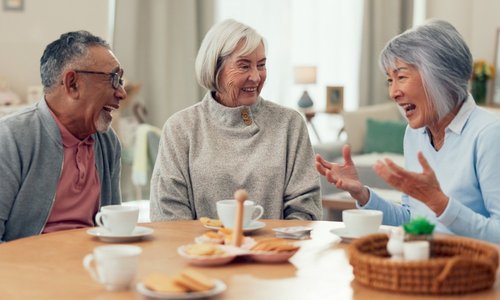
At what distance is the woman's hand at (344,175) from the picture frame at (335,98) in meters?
5.40

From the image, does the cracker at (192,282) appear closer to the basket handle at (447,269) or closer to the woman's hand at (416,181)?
the basket handle at (447,269)

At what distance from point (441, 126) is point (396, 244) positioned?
0.87 metres

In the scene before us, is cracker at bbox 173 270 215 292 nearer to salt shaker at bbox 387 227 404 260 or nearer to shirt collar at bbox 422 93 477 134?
salt shaker at bbox 387 227 404 260

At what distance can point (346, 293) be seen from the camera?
1650mm

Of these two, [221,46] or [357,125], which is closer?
[221,46]

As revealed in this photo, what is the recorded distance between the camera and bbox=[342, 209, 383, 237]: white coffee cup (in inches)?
82.0

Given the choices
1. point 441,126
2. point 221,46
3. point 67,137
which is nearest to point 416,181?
point 441,126

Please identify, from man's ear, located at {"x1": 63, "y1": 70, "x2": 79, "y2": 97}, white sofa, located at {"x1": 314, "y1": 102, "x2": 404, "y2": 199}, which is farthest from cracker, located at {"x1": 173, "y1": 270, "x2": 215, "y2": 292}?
white sofa, located at {"x1": 314, "y1": 102, "x2": 404, "y2": 199}

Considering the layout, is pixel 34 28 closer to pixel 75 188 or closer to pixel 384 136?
pixel 384 136

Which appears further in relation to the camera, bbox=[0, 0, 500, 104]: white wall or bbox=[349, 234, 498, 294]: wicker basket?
bbox=[0, 0, 500, 104]: white wall

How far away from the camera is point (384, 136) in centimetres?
683

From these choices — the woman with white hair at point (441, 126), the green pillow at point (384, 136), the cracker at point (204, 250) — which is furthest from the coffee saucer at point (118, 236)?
the green pillow at point (384, 136)

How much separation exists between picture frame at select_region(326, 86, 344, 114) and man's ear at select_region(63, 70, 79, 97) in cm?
518

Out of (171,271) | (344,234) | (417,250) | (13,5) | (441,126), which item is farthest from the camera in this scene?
(13,5)
